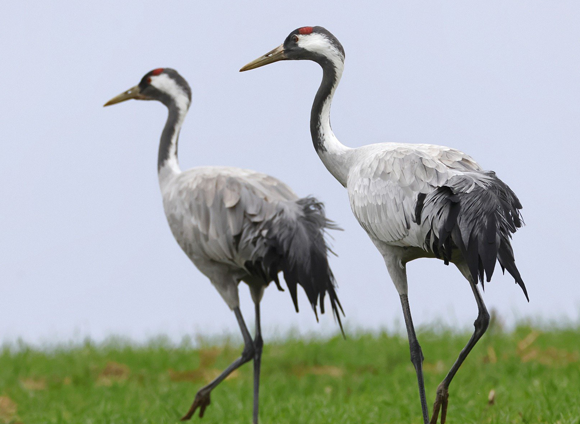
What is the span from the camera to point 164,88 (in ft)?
23.7

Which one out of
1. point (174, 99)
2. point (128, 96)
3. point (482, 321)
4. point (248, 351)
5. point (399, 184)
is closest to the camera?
point (399, 184)

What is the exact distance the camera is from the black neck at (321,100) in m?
5.12

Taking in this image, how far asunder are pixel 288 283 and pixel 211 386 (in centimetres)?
113

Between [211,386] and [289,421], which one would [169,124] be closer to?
[211,386]

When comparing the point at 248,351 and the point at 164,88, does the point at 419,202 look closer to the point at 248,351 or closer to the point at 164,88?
the point at 248,351

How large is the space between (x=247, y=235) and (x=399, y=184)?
162cm

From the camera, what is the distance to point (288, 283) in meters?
5.58

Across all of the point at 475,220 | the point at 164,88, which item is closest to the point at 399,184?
the point at 475,220

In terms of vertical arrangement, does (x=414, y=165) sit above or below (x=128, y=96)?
below

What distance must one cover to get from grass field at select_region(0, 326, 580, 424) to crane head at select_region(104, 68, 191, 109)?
2663 millimetres

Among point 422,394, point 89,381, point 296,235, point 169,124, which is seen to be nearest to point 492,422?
point 422,394

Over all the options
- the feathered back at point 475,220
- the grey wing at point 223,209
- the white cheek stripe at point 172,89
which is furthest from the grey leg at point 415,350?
the white cheek stripe at point 172,89

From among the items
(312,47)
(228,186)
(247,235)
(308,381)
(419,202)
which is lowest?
(308,381)

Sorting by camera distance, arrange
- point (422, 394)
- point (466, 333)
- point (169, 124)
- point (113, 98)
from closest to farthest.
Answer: point (422, 394) < point (169, 124) < point (113, 98) < point (466, 333)
